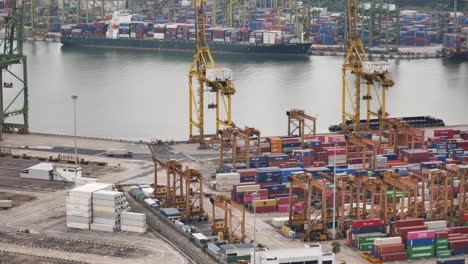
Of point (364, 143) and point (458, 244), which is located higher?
point (364, 143)

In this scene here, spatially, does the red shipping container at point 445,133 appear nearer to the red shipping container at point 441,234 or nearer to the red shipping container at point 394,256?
the red shipping container at point 441,234

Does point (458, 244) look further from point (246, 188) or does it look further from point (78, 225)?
point (78, 225)

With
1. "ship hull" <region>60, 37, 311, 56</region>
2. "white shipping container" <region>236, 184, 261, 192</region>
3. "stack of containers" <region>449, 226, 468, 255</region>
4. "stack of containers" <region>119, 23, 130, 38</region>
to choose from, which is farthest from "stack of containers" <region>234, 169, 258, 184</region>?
"stack of containers" <region>119, 23, 130, 38</region>

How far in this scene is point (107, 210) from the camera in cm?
4184

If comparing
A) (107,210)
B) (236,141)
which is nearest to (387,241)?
(107,210)

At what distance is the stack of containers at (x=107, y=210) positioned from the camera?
137ft

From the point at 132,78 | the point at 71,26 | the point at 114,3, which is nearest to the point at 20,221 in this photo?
the point at 132,78

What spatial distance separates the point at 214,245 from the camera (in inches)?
1513

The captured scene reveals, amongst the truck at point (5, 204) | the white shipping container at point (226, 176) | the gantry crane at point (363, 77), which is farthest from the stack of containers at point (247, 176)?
the gantry crane at point (363, 77)

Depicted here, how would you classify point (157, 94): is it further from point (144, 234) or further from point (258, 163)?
point (144, 234)

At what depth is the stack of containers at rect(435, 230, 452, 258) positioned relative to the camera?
126ft

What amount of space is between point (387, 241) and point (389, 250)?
1.09ft

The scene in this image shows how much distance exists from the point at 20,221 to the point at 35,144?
15.8 meters

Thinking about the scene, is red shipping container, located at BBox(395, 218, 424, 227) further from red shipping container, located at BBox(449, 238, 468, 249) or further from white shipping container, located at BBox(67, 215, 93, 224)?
white shipping container, located at BBox(67, 215, 93, 224)
